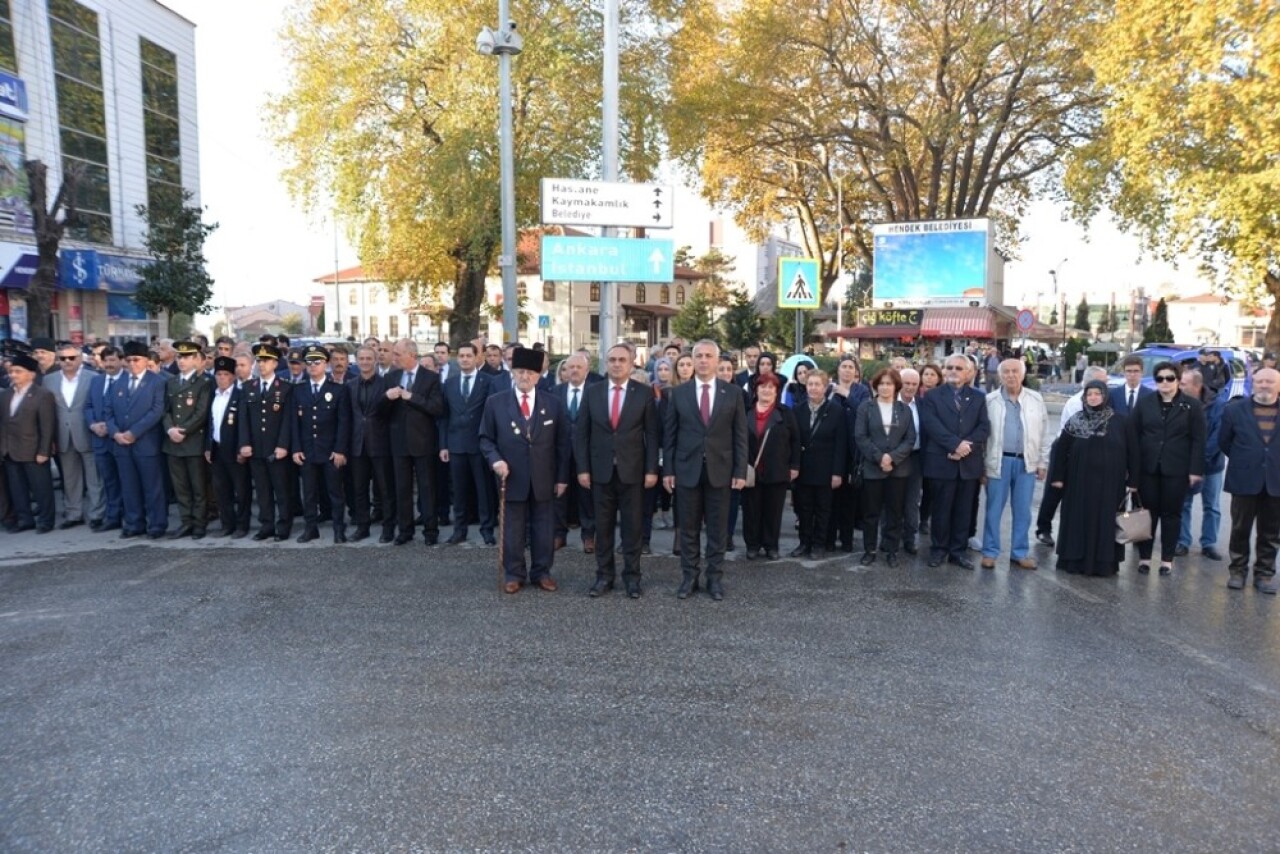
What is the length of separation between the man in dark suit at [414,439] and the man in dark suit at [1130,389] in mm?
6506

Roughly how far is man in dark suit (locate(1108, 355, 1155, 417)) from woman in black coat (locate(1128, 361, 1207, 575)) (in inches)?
11.5

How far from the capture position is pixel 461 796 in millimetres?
3631

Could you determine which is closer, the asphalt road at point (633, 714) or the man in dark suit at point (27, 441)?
the asphalt road at point (633, 714)

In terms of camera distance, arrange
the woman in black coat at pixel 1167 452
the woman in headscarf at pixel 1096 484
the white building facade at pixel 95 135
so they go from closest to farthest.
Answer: the woman in headscarf at pixel 1096 484
the woman in black coat at pixel 1167 452
the white building facade at pixel 95 135

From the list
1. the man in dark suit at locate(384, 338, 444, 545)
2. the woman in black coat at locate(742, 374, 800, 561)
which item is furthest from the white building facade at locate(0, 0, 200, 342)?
the woman in black coat at locate(742, 374, 800, 561)

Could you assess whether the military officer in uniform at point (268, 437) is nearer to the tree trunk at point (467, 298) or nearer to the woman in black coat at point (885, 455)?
the woman in black coat at point (885, 455)

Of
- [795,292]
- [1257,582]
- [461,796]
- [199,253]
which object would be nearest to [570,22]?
[199,253]

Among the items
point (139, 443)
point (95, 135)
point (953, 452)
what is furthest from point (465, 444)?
point (95, 135)

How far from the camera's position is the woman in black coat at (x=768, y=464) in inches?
297

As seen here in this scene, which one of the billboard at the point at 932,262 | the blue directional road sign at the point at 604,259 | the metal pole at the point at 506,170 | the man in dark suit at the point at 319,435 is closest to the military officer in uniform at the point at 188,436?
the man in dark suit at the point at 319,435

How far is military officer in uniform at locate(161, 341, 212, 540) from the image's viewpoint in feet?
27.5

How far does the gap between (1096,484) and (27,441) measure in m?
10.4

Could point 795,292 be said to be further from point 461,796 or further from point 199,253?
point 199,253

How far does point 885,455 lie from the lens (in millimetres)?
7434
